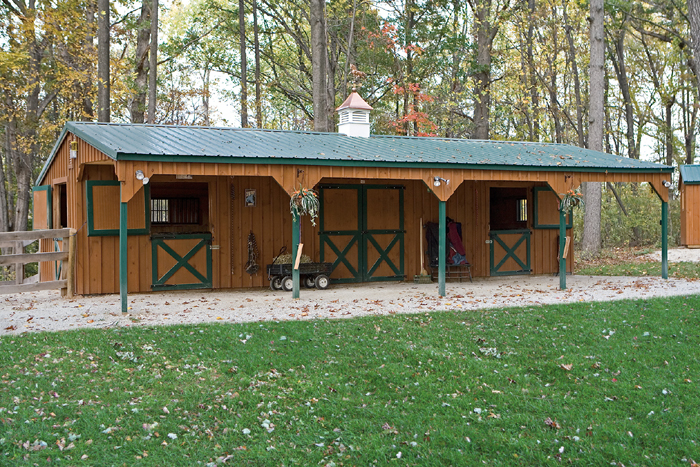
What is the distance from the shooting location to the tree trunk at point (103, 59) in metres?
13.6

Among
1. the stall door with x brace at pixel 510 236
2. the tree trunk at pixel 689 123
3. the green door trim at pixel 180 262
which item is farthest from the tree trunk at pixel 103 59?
the tree trunk at pixel 689 123

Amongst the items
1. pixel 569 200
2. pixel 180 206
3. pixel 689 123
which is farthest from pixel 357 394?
pixel 689 123

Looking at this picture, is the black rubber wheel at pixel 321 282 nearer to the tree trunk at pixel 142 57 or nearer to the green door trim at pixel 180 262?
the green door trim at pixel 180 262

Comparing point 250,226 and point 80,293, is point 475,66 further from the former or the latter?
point 80,293

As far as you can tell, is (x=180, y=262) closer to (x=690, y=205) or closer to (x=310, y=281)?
(x=310, y=281)

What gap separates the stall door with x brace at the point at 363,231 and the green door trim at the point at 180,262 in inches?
81.1

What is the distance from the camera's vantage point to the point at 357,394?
520cm

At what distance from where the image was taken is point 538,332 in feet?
23.0

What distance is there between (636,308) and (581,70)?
18525 mm

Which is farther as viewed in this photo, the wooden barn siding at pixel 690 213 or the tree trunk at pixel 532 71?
the tree trunk at pixel 532 71

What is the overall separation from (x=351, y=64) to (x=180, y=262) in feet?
35.9

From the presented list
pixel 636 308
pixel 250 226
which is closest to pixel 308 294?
pixel 250 226

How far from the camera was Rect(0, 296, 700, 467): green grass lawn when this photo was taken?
13.7 feet

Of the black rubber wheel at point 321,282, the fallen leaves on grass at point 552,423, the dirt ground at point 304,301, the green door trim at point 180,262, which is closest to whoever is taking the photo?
the fallen leaves on grass at point 552,423
